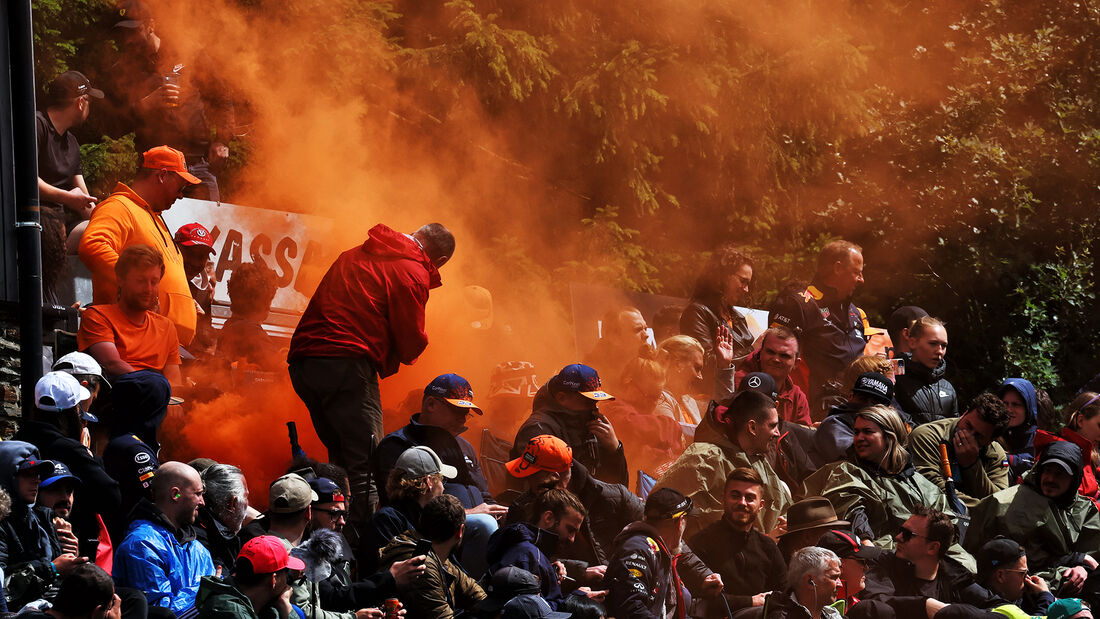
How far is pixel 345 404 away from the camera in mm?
8430

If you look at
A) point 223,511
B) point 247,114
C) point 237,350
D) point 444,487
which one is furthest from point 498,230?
point 223,511

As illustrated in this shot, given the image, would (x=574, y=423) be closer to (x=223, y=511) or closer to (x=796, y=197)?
(x=223, y=511)

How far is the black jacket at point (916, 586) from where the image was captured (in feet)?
25.5

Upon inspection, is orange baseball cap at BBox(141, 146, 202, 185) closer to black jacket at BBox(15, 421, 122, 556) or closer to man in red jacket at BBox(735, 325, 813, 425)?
black jacket at BBox(15, 421, 122, 556)

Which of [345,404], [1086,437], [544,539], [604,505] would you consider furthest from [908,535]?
[345,404]

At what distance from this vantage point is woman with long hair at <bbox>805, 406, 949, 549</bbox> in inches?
334

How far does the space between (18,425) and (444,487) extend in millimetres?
2578

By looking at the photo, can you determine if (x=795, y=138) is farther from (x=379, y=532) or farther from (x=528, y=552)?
(x=379, y=532)

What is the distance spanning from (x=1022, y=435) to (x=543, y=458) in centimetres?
431

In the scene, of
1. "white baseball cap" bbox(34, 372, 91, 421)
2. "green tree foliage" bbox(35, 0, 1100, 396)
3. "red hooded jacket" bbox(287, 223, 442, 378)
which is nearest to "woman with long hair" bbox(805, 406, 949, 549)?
"red hooded jacket" bbox(287, 223, 442, 378)

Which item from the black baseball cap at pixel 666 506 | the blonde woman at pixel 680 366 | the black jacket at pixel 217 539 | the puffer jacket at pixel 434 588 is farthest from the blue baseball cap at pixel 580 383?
the black jacket at pixel 217 539

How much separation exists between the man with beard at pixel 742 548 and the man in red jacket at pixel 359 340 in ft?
6.14

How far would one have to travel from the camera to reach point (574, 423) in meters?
8.41

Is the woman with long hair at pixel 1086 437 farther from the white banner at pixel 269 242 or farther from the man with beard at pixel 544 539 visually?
the white banner at pixel 269 242
